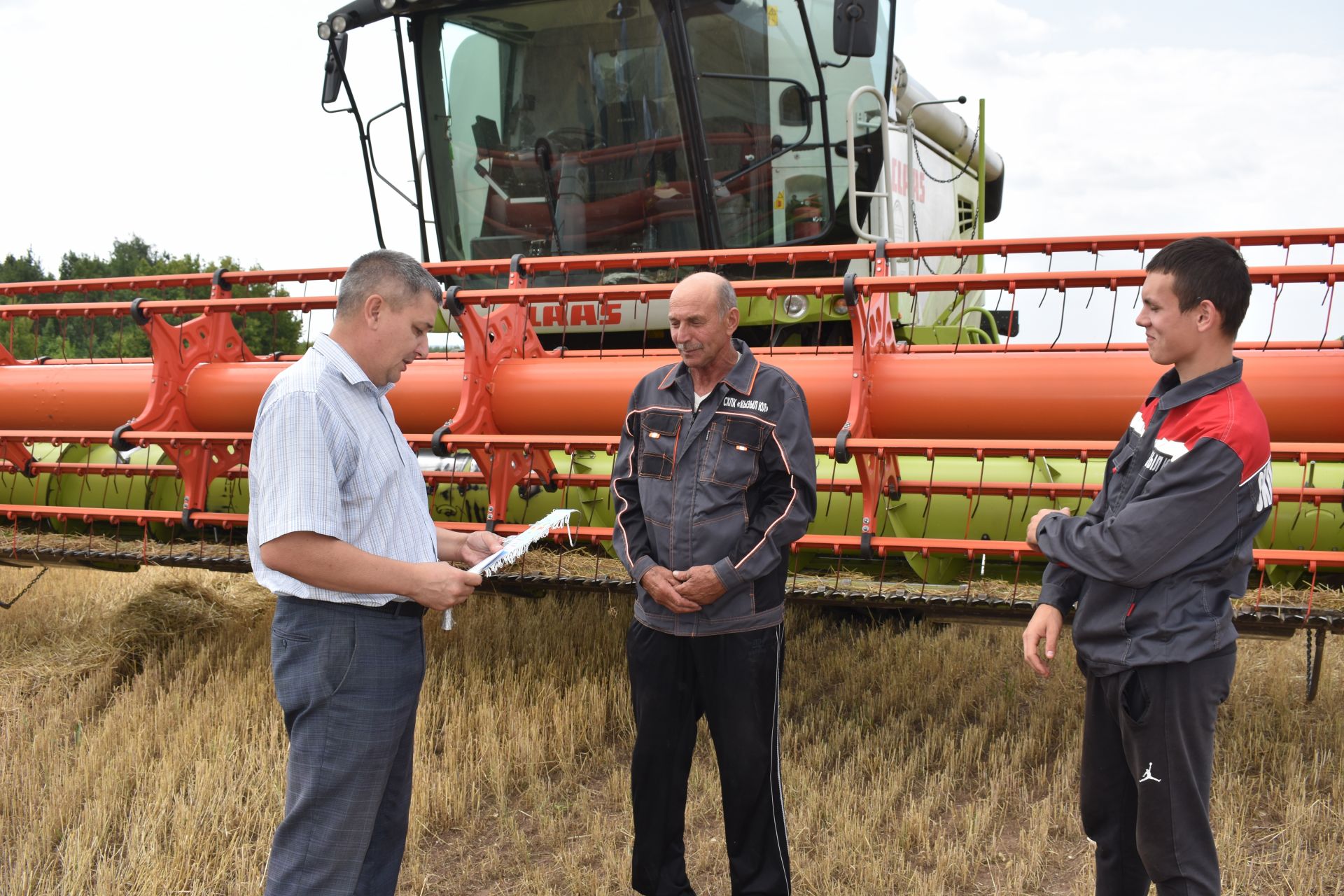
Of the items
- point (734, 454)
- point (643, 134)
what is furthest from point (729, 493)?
point (643, 134)

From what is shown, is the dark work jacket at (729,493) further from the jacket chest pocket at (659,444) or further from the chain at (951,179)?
the chain at (951,179)

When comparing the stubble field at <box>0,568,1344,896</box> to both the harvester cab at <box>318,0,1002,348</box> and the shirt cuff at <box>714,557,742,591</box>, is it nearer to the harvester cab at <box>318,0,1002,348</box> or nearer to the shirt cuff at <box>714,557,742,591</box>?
the shirt cuff at <box>714,557,742,591</box>

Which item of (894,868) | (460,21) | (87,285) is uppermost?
(460,21)

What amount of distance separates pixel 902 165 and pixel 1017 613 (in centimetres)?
379

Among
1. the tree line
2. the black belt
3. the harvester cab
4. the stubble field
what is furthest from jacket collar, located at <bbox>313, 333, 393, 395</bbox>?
the tree line

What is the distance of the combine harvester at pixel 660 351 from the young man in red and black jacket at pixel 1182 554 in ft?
4.05

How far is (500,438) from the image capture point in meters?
3.67

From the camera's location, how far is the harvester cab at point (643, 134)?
16.2ft

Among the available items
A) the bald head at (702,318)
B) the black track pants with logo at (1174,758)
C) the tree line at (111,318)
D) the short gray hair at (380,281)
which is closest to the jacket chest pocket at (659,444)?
the bald head at (702,318)

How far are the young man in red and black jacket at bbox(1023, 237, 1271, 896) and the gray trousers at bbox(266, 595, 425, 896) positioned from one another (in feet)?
4.19

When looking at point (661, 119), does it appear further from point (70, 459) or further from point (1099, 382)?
point (70, 459)

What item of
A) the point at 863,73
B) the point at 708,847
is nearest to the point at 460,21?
the point at 863,73

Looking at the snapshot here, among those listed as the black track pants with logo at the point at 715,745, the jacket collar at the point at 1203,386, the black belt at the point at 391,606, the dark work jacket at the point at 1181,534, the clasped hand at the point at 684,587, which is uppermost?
the jacket collar at the point at 1203,386

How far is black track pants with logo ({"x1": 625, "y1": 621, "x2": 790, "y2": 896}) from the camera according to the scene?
8.23ft
